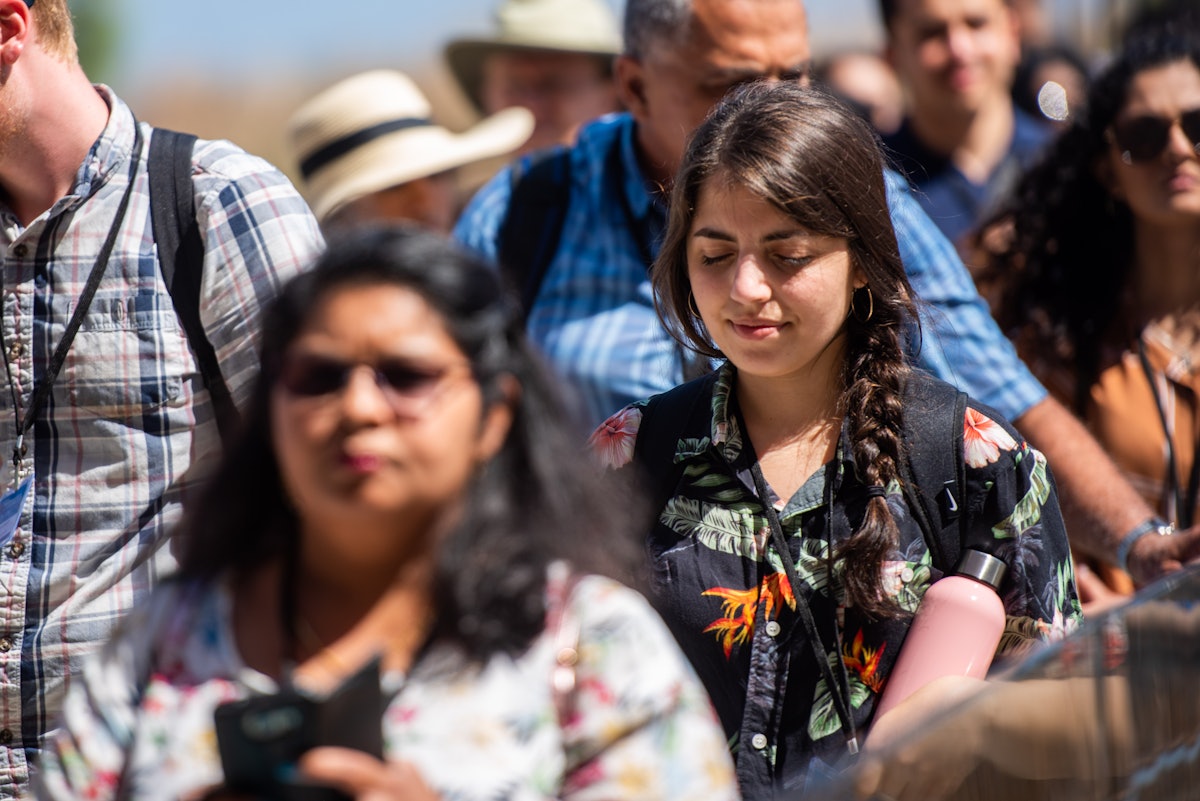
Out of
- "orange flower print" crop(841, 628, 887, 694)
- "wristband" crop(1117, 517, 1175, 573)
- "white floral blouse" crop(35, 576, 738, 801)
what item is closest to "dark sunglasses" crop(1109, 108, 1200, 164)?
"wristband" crop(1117, 517, 1175, 573)

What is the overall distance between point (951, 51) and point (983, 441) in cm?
332

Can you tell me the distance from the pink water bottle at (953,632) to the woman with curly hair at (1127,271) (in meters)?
1.33

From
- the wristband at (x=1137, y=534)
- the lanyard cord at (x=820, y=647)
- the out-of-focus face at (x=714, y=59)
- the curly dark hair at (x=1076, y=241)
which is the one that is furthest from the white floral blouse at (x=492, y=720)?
the curly dark hair at (x=1076, y=241)

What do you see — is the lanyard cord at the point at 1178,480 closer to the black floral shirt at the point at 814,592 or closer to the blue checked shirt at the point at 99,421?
the black floral shirt at the point at 814,592

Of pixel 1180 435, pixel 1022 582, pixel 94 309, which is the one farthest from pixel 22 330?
pixel 1180 435

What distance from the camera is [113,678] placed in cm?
171

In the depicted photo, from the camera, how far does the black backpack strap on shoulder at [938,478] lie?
239cm

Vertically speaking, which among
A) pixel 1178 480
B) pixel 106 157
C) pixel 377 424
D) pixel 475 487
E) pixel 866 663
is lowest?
pixel 1178 480

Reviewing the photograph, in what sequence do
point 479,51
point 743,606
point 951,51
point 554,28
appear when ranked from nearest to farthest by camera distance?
point 743,606
point 951,51
point 554,28
point 479,51

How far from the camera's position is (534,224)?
3.58 meters

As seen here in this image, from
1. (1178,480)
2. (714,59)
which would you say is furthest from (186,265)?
(1178,480)

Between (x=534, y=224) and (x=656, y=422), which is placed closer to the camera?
(x=656, y=422)

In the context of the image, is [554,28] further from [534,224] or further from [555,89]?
[534,224]

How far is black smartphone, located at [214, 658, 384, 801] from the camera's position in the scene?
1524 millimetres
